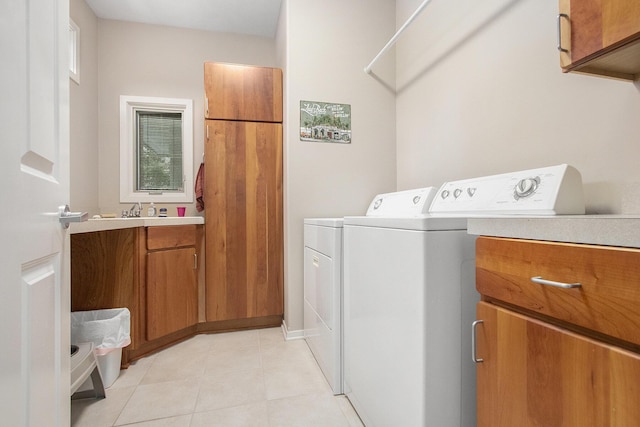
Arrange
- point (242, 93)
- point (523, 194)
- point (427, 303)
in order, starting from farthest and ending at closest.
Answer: point (242, 93), point (523, 194), point (427, 303)

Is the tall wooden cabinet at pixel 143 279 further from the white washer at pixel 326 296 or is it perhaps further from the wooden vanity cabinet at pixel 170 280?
the white washer at pixel 326 296

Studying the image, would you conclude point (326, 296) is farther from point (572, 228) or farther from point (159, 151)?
point (159, 151)

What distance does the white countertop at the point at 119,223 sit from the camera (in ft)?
3.79

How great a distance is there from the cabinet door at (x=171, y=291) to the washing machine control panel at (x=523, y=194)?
1.88 metres

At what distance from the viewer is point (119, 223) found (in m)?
1.61

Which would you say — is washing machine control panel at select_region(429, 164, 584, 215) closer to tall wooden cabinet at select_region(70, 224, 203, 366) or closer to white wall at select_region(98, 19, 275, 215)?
tall wooden cabinet at select_region(70, 224, 203, 366)

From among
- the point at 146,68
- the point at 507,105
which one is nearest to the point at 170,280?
the point at 146,68

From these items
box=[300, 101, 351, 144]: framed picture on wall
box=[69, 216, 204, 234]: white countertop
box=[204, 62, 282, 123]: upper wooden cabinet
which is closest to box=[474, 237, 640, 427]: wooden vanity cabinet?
box=[69, 216, 204, 234]: white countertop

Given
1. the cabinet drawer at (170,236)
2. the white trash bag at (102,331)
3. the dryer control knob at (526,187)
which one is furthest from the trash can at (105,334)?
the dryer control knob at (526,187)

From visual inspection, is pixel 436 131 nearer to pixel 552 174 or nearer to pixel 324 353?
pixel 552 174

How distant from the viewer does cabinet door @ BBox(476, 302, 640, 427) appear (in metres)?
0.49

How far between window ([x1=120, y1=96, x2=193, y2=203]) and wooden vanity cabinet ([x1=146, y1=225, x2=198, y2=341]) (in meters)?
0.75

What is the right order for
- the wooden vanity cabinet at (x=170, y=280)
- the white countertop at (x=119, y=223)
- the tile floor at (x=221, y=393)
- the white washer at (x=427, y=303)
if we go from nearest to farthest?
1. the white washer at (x=427, y=303)
2. the white countertop at (x=119, y=223)
3. the tile floor at (x=221, y=393)
4. the wooden vanity cabinet at (x=170, y=280)

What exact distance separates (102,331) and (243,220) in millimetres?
1154
